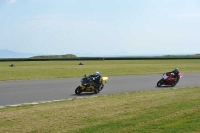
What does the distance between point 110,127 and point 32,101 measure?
671cm

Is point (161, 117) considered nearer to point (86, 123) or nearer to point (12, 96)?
point (86, 123)

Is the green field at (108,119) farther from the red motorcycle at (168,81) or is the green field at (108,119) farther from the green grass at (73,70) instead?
the green grass at (73,70)

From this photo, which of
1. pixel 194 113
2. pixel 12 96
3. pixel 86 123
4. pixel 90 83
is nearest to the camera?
pixel 86 123

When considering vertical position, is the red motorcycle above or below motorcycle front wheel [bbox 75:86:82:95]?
above

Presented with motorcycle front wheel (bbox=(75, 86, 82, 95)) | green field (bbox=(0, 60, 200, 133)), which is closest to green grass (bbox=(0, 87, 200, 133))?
green field (bbox=(0, 60, 200, 133))

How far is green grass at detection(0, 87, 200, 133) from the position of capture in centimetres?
792

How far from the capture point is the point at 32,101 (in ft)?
46.1

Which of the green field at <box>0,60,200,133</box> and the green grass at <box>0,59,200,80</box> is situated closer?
the green field at <box>0,60,200,133</box>

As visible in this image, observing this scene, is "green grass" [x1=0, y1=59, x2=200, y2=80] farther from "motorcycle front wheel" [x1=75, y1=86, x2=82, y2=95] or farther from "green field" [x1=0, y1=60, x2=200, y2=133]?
"green field" [x1=0, y1=60, x2=200, y2=133]

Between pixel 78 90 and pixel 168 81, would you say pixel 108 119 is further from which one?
pixel 168 81

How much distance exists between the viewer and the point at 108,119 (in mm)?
9188

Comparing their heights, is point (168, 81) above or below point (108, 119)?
above

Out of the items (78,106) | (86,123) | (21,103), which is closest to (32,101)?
(21,103)

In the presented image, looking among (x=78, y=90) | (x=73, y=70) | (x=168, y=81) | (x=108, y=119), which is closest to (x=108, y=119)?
(x=108, y=119)
